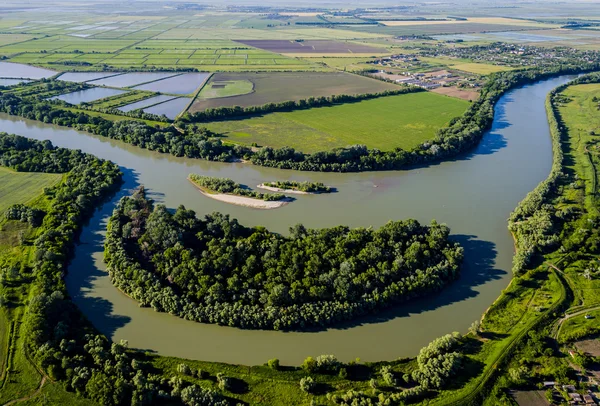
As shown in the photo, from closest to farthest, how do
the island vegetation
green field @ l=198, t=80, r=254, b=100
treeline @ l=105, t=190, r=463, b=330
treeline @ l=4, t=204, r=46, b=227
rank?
the island vegetation → treeline @ l=105, t=190, r=463, b=330 → treeline @ l=4, t=204, r=46, b=227 → green field @ l=198, t=80, r=254, b=100

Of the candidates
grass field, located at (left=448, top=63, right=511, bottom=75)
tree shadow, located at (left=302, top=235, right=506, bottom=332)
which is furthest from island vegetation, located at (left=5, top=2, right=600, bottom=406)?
grass field, located at (left=448, top=63, right=511, bottom=75)

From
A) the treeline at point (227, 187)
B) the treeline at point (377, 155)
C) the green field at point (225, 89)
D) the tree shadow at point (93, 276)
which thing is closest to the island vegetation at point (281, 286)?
the treeline at point (377, 155)

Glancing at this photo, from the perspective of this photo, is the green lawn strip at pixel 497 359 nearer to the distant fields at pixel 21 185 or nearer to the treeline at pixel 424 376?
the treeline at pixel 424 376

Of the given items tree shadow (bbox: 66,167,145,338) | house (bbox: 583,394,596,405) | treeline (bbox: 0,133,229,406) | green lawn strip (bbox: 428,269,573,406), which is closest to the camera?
house (bbox: 583,394,596,405)

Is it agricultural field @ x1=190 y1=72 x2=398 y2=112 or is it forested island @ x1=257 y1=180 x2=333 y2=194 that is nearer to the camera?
forested island @ x1=257 y1=180 x2=333 y2=194

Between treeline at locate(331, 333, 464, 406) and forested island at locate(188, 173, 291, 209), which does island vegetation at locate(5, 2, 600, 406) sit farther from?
forested island at locate(188, 173, 291, 209)

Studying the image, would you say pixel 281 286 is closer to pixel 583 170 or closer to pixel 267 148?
pixel 267 148

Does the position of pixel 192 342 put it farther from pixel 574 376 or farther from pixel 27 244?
pixel 574 376
